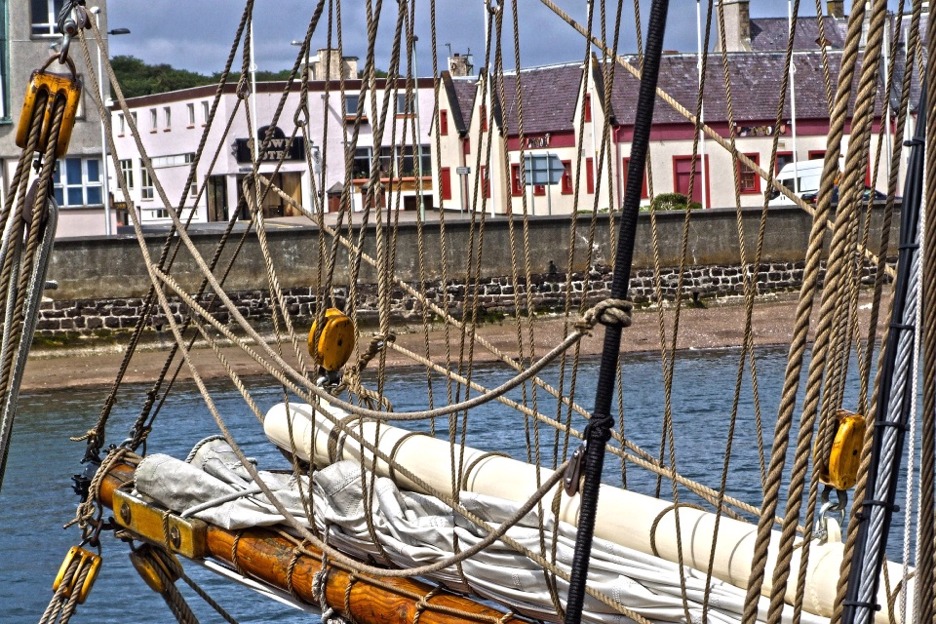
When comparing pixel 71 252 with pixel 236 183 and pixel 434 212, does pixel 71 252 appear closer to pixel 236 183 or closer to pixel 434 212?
pixel 434 212

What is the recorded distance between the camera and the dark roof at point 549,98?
40.0 m

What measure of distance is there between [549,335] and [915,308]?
22.7 metres

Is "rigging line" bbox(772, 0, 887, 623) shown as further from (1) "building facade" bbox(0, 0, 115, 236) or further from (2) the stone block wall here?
(1) "building facade" bbox(0, 0, 115, 236)

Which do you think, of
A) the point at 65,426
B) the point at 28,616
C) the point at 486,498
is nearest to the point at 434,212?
the point at 65,426

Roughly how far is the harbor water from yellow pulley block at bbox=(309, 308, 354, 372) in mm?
4340

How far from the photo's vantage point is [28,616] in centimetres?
982

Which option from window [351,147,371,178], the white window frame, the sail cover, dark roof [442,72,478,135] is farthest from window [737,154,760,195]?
the sail cover

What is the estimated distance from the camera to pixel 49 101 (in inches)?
181

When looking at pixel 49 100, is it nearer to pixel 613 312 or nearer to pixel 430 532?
pixel 430 532

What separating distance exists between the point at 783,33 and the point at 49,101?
50.4 m

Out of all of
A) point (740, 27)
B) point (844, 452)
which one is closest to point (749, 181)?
point (740, 27)

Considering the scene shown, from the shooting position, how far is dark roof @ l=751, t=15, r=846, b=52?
49.6 meters

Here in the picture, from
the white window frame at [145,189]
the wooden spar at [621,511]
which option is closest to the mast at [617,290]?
the wooden spar at [621,511]

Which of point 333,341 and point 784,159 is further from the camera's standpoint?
point 784,159
